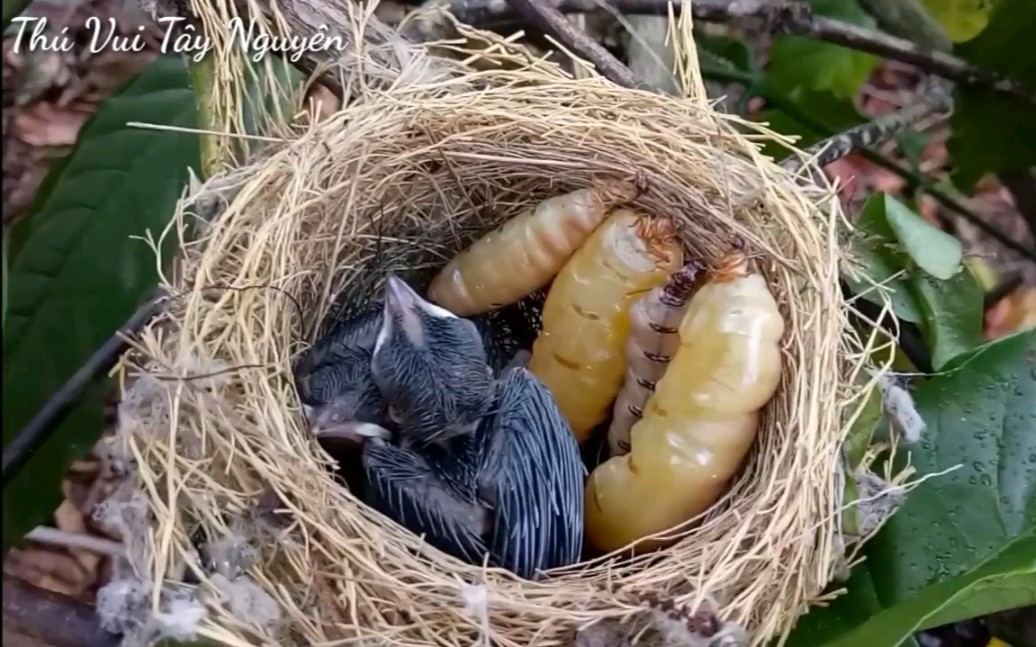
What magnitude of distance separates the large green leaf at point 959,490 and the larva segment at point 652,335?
0.62ft

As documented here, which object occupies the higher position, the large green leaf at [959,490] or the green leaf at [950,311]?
the green leaf at [950,311]

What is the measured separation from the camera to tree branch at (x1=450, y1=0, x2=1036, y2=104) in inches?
33.4

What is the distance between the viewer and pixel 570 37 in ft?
2.61

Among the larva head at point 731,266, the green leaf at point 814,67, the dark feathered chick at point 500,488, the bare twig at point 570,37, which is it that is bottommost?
the dark feathered chick at point 500,488

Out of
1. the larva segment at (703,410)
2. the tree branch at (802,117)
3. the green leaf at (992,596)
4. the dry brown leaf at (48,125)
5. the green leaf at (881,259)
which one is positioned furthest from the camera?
the dry brown leaf at (48,125)

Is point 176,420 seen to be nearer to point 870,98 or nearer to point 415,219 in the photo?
point 415,219

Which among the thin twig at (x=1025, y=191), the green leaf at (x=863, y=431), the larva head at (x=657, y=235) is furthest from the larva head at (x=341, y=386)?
the thin twig at (x=1025, y=191)

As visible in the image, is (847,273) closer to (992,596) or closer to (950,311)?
(950,311)

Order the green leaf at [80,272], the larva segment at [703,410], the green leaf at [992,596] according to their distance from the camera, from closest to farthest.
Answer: the green leaf at [992,596] < the larva segment at [703,410] < the green leaf at [80,272]

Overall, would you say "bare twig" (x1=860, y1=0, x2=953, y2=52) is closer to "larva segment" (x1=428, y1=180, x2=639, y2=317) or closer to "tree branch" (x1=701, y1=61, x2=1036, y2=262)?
"tree branch" (x1=701, y1=61, x2=1036, y2=262)

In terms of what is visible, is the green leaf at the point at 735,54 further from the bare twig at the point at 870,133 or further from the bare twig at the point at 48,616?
the bare twig at the point at 48,616

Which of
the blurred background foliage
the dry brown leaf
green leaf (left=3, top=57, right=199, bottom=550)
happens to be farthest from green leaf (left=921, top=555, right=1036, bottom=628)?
the dry brown leaf

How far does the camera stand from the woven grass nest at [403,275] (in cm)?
60

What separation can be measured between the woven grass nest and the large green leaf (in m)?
0.07
